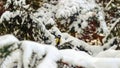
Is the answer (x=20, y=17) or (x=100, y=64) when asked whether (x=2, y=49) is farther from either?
(x=20, y=17)

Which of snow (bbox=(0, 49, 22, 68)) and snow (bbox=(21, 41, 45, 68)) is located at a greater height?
snow (bbox=(21, 41, 45, 68))

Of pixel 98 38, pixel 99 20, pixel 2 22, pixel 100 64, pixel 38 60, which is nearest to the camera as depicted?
pixel 100 64

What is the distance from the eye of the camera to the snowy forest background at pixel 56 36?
1.40 m

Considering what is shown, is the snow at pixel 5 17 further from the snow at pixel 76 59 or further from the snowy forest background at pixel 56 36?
the snow at pixel 76 59

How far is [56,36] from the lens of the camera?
12.3 ft

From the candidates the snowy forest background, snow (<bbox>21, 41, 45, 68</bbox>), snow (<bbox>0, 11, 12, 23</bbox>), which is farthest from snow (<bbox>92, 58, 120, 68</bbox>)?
snow (<bbox>0, 11, 12, 23</bbox>)

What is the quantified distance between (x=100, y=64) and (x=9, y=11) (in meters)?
2.66

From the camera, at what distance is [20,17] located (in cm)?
375

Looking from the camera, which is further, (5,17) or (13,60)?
(5,17)

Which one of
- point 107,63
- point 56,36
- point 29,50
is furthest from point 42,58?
point 56,36

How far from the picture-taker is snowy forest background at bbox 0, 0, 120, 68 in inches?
55.2

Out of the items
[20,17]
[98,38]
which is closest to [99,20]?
[98,38]

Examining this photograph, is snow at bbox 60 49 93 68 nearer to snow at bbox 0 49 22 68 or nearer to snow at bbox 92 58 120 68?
snow at bbox 92 58 120 68

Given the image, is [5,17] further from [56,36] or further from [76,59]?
[76,59]
